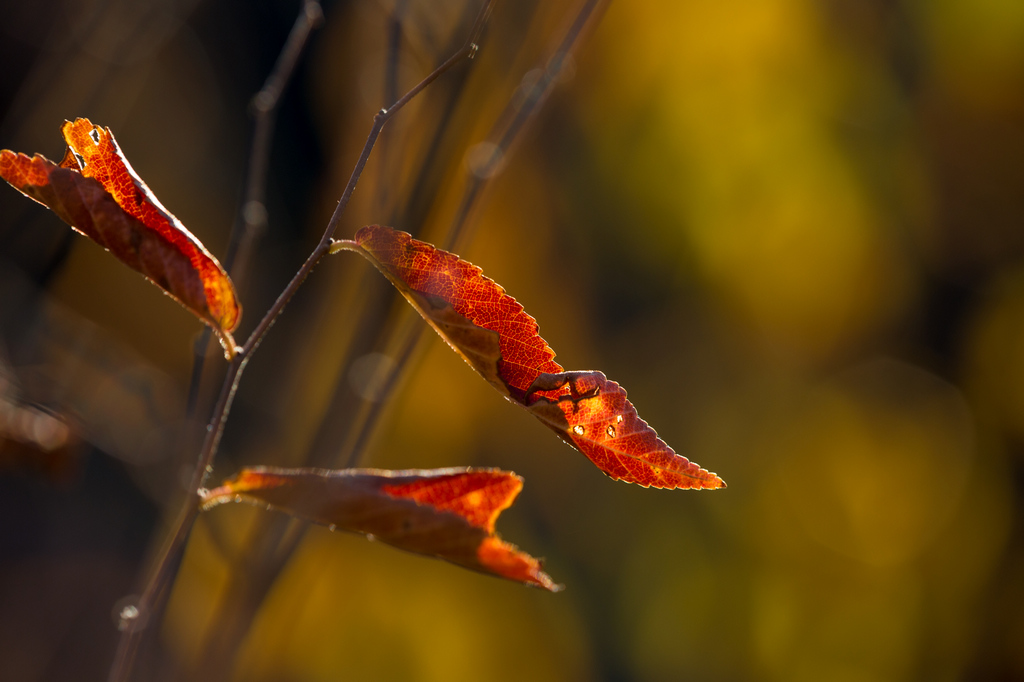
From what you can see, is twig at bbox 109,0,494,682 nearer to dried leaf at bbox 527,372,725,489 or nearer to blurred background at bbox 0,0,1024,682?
dried leaf at bbox 527,372,725,489

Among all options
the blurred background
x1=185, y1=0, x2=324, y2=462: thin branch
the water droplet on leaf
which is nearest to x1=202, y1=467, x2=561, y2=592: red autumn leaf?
the water droplet on leaf

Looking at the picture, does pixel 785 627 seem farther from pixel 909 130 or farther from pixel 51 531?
pixel 51 531

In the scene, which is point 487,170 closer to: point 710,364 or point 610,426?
point 610,426

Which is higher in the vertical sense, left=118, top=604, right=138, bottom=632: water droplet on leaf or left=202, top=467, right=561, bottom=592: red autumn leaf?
left=202, top=467, right=561, bottom=592: red autumn leaf

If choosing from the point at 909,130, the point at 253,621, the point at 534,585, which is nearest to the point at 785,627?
the point at 909,130

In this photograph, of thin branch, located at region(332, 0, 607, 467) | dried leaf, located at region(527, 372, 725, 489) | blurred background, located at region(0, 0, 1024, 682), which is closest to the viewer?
dried leaf, located at region(527, 372, 725, 489)

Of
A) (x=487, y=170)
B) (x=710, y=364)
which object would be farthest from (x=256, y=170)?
(x=710, y=364)
